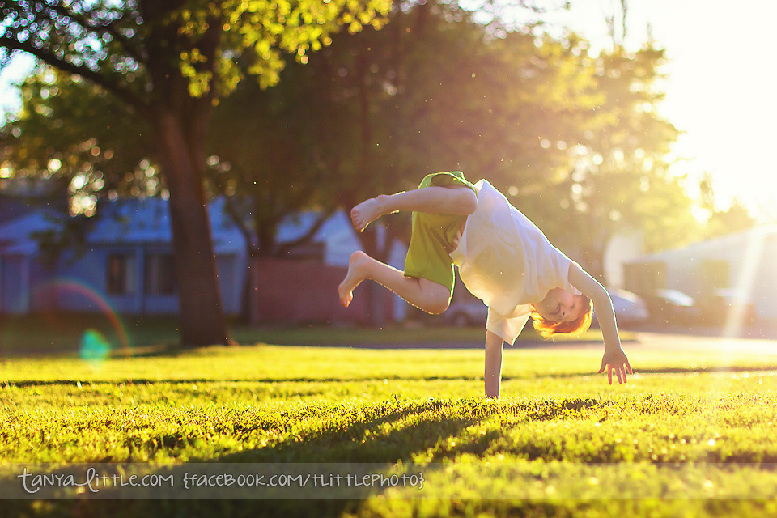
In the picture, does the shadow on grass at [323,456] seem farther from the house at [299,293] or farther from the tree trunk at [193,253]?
the house at [299,293]

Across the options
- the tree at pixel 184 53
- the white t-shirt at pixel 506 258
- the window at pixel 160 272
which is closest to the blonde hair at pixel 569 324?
the white t-shirt at pixel 506 258

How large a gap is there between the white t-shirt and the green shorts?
12 centimetres

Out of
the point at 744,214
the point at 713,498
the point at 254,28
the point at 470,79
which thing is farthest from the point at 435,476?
the point at 744,214

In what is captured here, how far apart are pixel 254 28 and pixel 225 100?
8983mm

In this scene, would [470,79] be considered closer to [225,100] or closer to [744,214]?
[225,100]

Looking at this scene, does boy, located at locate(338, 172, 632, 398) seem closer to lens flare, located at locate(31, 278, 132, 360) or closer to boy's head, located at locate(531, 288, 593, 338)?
boy's head, located at locate(531, 288, 593, 338)

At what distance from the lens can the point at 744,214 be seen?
100438mm

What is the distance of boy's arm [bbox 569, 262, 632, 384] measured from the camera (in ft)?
14.7

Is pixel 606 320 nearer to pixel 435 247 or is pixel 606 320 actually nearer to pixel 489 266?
pixel 489 266

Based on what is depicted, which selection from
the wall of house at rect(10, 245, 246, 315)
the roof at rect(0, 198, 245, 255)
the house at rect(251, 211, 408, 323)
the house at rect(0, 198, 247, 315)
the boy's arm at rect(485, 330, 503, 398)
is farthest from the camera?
the wall of house at rect(10, 245, 246, 315)

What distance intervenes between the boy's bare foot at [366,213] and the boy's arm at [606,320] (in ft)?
4.35

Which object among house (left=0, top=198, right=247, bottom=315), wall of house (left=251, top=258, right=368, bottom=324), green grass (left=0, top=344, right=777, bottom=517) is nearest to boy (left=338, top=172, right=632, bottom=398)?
green grass (left=0, top=344, right=777, bottom=517)

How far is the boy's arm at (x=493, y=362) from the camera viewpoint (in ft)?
16.4

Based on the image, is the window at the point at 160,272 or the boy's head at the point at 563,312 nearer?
the boy's head at the point at 563,312
